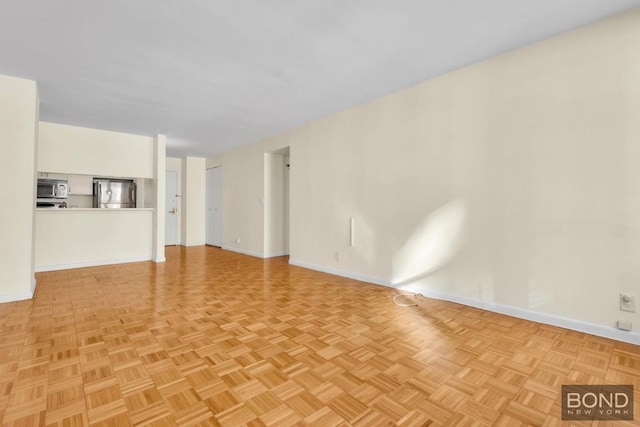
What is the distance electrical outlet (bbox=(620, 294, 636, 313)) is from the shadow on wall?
1.29 m

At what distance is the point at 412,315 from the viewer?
9.43 ft

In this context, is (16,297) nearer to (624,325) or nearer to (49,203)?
(49,203)

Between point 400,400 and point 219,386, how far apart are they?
103cm

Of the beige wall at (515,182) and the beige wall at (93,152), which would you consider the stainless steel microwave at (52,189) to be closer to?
the beige wall at (93,152)

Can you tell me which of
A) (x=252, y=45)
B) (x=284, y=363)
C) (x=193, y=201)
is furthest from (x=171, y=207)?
(x=284, y=363)

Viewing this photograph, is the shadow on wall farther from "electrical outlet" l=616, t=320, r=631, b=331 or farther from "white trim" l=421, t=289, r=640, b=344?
"electrical outlet" l=616, t=320, r=631, b=331

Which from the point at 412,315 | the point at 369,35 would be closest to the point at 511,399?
the point at 412,315

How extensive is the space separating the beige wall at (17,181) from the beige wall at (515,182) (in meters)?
4.01

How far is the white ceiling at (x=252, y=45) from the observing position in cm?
222

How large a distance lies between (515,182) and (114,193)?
6.88 meters

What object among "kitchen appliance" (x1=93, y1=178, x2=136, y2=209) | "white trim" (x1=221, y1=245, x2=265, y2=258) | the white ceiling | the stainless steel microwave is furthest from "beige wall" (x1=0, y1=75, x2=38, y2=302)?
"white trim" (x1=221, y1=245, x2=265, y2=258)

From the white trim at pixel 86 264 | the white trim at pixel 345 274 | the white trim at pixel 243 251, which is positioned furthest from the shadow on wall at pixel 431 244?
the white trim at pixel 86 264

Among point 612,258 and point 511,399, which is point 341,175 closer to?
point 612,258

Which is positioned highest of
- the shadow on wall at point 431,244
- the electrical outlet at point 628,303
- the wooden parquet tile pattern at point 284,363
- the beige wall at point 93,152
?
the beige wall at point 93,152
